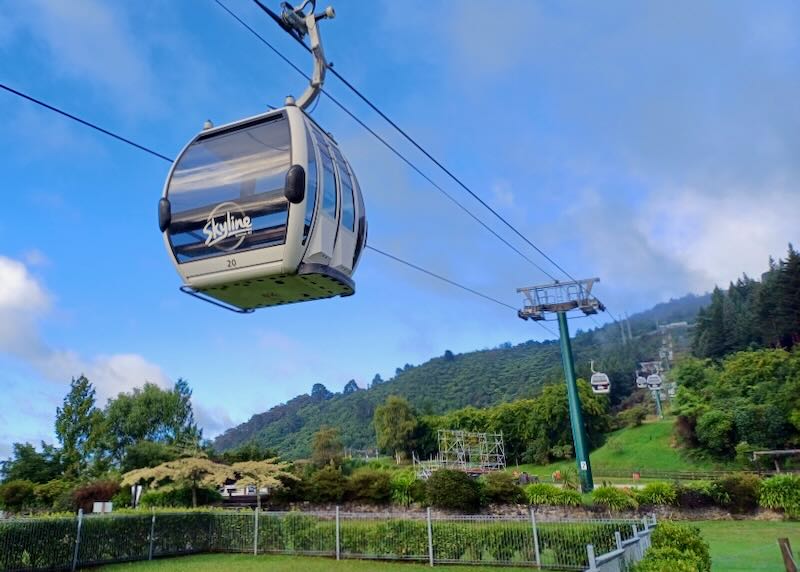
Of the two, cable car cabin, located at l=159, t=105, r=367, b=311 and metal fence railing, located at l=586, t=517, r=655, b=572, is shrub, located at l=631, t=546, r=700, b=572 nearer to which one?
metal fence railing, located at l=586, t=517, r=655, b=572

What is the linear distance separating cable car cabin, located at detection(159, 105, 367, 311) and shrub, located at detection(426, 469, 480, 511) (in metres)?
15.0

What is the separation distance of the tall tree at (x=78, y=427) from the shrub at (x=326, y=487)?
2492 cm

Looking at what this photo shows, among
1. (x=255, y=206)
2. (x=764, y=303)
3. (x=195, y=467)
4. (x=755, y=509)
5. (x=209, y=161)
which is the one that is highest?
(x=764, y=303)

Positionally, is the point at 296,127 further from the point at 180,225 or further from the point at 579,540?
the point at 579,540

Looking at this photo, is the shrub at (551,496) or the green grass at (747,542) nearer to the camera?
the green grass at (747,542)

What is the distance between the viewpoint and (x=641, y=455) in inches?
1753

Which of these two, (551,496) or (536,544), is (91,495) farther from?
(536,544)

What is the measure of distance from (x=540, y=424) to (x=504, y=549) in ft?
145

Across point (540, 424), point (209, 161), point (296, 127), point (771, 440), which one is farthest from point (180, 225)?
point (540, 424)

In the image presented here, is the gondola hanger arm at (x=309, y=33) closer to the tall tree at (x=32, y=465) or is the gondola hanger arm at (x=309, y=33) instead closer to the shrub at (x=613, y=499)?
the shrub at (x=613, y=499)

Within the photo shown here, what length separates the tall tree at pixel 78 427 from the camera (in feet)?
126

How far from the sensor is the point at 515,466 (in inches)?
2201

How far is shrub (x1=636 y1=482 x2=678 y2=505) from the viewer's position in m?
18.1

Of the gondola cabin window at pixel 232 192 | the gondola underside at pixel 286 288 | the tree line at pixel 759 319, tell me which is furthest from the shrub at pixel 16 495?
the tree line at pixel 759 319
